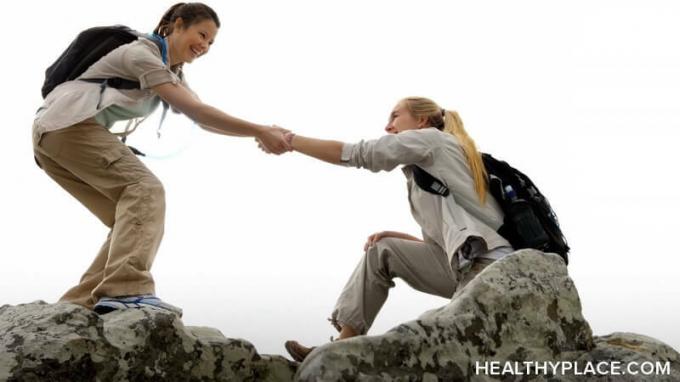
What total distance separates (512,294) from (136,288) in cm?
285

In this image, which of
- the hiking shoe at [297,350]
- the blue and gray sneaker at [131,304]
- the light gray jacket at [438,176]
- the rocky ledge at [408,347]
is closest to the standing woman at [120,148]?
the blue and gray sneaker at [131,304]

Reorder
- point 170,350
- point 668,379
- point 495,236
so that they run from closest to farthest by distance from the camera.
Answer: point 170,350 → point 668,379 → point 495,236

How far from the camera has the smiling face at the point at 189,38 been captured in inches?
272

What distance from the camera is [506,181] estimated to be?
273 inches

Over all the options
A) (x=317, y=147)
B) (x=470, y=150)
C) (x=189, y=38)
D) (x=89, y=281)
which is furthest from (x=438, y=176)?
(x=89, y=281)

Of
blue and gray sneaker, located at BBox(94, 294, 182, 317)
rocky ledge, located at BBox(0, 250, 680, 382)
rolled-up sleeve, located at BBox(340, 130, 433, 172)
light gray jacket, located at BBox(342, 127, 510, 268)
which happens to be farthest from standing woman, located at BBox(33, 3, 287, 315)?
light gray jacket, located at BBox(342, 127, 510, 268)

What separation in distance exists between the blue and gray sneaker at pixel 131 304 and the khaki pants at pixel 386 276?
1.59 m

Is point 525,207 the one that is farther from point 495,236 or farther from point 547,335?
point 547,335

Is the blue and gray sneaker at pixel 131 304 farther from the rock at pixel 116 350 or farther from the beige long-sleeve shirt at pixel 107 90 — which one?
the beige long-sleeve shirt at pixel 107 90

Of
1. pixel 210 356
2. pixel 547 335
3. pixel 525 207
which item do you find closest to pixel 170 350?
pixel 210 356

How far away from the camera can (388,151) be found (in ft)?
22.1

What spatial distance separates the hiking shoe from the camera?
5.94 m

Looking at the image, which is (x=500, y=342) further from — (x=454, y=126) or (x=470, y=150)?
(x=454, y=126)

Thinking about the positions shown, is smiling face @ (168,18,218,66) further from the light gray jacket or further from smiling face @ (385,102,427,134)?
smiling face @ (385,102,427,134)
